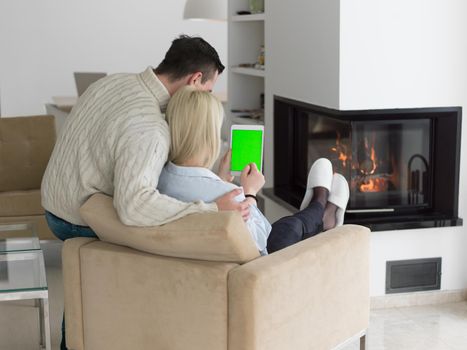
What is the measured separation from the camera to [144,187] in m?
2.43

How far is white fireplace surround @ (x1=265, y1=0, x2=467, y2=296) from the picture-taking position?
3.66 m

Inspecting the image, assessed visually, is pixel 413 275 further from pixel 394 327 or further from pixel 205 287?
pixel 205 287

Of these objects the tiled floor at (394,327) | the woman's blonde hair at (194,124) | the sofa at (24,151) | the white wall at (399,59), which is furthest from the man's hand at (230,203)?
the sofa at (24,151)

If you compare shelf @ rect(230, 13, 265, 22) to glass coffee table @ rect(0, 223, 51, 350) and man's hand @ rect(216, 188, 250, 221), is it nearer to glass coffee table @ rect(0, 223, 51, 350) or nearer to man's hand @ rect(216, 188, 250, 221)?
glass coffee table @ rect(0, 223, 51, 350)

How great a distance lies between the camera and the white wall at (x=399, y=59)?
3.65 m

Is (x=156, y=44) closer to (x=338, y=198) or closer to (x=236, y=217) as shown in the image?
(x=338, y=198)

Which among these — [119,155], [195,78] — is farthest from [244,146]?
[119,155]

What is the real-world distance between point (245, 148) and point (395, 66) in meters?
1.01

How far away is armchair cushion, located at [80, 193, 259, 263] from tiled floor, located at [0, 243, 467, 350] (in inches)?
42.0

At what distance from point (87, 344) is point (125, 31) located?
21.9ft

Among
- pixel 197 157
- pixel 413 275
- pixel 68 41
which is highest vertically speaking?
pixel 68 41

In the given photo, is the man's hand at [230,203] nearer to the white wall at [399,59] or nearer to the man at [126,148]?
the man at [126,148]

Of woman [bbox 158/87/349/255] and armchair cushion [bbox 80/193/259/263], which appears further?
woman [bbox 158/87/349/255]

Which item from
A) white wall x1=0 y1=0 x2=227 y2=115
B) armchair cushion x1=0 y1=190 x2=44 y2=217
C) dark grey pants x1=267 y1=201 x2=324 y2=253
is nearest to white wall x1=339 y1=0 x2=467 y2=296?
dark grey pants x1=267 y1=201 x2=324 y2=253
